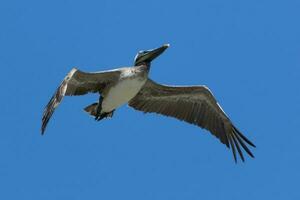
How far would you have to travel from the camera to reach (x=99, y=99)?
1994 centimetres

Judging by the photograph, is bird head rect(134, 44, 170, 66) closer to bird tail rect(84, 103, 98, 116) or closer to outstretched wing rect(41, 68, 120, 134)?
outstretched wing rect(41, 68, 120, 134)

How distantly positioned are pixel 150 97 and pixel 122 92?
5.16 feet

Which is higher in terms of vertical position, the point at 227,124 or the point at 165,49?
the point at 165,49

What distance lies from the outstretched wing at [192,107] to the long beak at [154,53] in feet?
2.72

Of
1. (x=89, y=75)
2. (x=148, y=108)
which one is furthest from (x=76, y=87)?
(x=148, y=108)

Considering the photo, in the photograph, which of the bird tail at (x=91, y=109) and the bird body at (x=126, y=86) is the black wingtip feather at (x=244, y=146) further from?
the bird tail at (x=91, y=109)

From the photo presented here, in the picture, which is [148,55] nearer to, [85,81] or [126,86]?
[126,86]

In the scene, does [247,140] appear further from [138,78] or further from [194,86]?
[138,78]

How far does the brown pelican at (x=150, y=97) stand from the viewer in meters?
19.4

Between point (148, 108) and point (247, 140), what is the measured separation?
251 centimetres

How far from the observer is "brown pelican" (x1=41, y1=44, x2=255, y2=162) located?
19.4 meters

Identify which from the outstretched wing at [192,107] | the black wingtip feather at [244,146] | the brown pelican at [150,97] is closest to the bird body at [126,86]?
the brown pelican at [150,97]

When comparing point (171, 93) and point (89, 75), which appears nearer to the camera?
point (89, 75)

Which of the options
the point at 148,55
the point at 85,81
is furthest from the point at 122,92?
the point at 148,55
